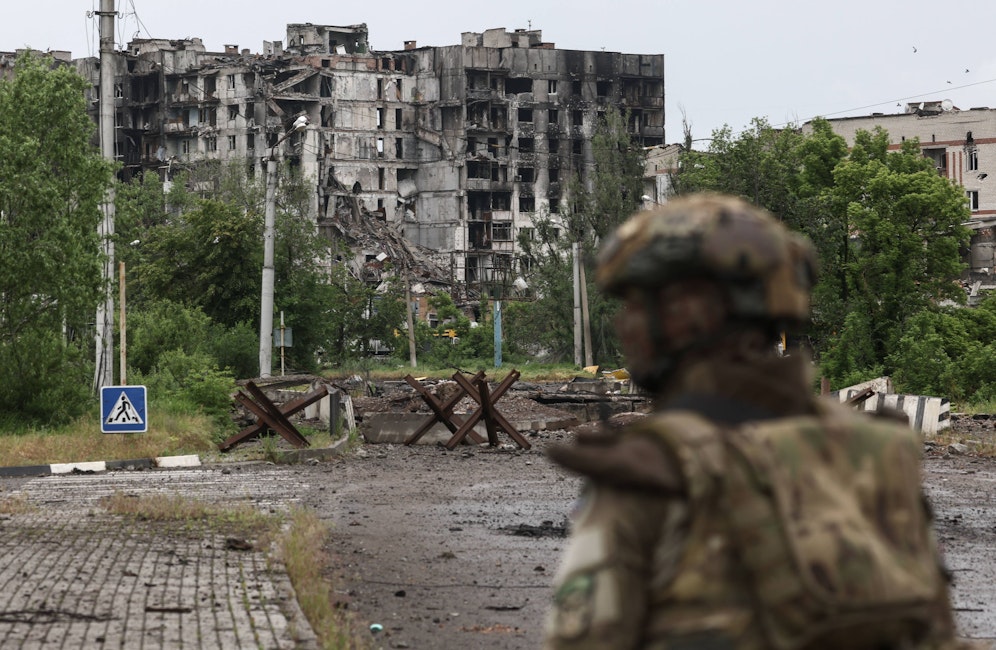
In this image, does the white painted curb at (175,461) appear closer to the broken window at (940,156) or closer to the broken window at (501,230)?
the broken window at (940,156)

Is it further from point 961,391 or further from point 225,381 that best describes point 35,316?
point 961,391

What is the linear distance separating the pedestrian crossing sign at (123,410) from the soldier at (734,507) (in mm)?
23872

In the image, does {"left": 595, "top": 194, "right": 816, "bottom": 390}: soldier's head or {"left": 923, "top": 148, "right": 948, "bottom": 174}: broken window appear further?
{"left": 923, "top": 148, "right": 948, "bottom": 174}: broken window

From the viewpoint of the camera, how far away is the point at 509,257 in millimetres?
129375

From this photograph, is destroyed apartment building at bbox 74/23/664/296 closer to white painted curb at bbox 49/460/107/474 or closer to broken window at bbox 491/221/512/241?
broken window at bbox 491/221/512/241

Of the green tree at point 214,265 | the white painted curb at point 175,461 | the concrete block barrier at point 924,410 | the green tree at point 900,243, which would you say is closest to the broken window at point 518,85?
the green tree at point 214,265

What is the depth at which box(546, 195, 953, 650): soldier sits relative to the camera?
2.66 metres

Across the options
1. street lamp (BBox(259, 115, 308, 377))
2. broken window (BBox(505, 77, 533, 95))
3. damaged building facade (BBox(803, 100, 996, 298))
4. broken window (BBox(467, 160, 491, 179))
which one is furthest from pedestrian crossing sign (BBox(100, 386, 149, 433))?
broken window (BBox(505, 77, 533, 95))

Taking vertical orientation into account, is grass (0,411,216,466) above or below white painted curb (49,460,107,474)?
above

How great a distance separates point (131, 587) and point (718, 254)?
8.85 metres

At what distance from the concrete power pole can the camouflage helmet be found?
3061cm

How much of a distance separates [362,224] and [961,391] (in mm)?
80841

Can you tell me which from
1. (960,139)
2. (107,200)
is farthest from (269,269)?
(960,139)

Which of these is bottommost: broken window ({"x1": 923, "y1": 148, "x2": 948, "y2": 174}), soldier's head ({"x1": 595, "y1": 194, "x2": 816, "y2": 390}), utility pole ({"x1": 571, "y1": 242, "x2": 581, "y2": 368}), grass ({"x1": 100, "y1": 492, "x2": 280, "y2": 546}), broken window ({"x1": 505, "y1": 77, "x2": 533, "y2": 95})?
grass ({"x1": 100, "y1": 492, "x2": 280, "y2": 546})
